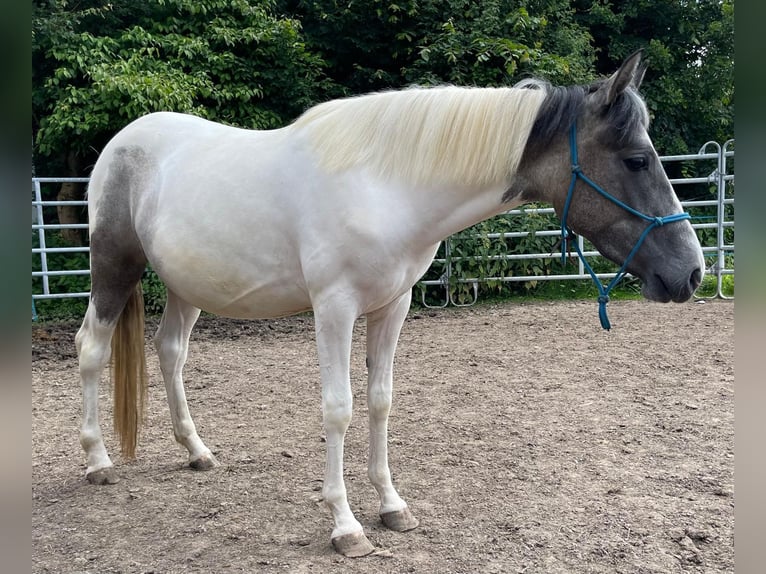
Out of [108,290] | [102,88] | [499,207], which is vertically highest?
[102,88]

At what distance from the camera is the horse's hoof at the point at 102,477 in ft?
11.0

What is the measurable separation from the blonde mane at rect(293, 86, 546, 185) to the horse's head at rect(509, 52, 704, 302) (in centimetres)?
9

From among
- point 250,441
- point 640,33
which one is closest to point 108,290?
point 250,441

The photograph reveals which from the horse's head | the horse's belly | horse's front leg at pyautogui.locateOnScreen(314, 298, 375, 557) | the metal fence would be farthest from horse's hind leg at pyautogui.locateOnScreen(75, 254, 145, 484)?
the metal fence

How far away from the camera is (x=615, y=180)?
7.53 ft

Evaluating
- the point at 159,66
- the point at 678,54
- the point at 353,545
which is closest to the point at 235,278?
the point at 353,545

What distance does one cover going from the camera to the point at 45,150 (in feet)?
28.7

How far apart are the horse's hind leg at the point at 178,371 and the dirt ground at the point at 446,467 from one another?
0.11 m

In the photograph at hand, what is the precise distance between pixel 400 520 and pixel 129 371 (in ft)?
5.52

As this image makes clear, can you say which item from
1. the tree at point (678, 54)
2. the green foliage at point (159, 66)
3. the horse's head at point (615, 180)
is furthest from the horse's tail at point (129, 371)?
the tree at point (678, 54)

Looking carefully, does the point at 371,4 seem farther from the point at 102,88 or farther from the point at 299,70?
the point at 102,88

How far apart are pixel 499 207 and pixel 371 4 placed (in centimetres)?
849

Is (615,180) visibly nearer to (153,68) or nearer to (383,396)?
(383,396)

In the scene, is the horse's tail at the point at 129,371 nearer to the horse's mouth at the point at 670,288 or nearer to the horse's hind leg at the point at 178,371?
the horse's hind leg at the point at 178,371
